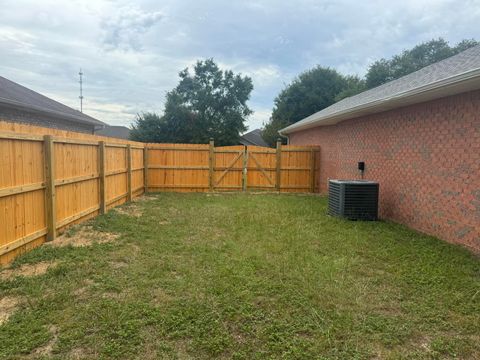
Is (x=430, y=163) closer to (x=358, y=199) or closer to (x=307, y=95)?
(x=358, y=199)

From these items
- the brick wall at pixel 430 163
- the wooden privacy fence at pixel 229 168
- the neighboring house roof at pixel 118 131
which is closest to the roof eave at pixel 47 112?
the wooden privacy fence at pixel 229 168

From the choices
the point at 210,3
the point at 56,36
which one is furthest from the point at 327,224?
the point at 56,36

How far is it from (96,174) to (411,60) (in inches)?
1193

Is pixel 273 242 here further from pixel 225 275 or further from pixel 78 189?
pixel 78 189

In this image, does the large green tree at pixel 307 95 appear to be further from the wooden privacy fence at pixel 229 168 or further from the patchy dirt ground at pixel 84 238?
the patchy dirt ground at pixel 84 238

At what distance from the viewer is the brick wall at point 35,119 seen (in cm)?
926

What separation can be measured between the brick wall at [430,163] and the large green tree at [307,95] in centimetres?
1994

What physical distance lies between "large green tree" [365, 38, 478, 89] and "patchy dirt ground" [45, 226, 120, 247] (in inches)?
1064

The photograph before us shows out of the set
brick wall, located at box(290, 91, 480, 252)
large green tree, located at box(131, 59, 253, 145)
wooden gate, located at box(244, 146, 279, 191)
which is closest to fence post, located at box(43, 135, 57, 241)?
brick wall, located at box(290, 91, 480, 252)

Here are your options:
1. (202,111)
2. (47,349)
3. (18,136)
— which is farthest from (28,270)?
(202,111)

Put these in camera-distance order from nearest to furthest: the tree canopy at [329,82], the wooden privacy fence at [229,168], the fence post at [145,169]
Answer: the fence post at [145,169] → the wooden privacy fence at [229,168] → the tree canopy at [329,82]

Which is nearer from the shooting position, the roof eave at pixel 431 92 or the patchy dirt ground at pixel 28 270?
the patchy dirt ground at pixel 28 270

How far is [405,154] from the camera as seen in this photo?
651 centimetres

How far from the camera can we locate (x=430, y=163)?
18.8 ft
